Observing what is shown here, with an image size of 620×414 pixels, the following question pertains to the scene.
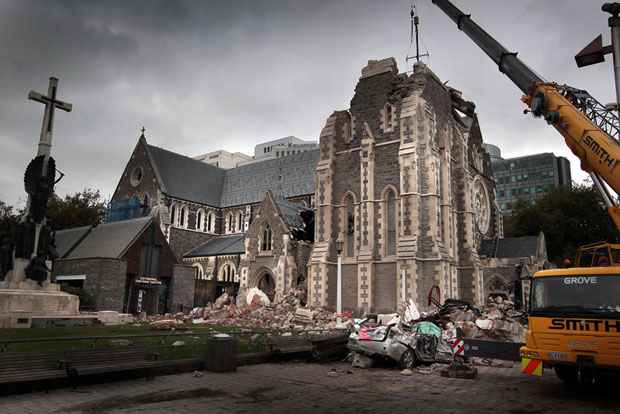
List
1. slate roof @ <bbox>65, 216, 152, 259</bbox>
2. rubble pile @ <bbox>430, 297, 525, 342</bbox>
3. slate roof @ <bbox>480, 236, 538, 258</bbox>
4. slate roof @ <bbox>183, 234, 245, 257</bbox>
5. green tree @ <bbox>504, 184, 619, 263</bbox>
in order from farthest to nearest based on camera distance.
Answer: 1. slate roof @ <bbox>183, 234, 245, 257</bbox>
2. green tree @ <bbox>504, 184, 619, 263</bbox>
3. slate roof @ <bbox>65, 216, 152, 259</bbox>
4. slate roof @ <bbox>480, 236, 538, 258</bbox>
5. rubble pile @ <bbox>430, 297, 525, 342</bbox>

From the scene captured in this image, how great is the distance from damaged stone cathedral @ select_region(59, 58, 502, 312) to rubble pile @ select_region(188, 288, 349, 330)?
1.04 metres

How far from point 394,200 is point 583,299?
56.7 ft

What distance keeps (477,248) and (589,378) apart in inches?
807

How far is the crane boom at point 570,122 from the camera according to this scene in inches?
488

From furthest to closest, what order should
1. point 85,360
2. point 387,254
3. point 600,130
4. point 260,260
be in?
point 260,260 → point 387,254 → point 600,130 → point 85,360

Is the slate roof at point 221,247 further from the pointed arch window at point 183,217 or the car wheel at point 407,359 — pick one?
the car wheel at point 407,359

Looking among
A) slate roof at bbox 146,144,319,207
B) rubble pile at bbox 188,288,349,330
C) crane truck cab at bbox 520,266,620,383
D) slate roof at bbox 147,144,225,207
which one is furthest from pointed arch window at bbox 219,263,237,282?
crane truck cab at bbox 520,266,620,383

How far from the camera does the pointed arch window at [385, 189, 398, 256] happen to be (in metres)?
25.9

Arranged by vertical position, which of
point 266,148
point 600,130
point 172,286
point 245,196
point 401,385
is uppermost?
point 266,148

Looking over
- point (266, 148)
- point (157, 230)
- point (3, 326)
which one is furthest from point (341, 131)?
point (266, 148)

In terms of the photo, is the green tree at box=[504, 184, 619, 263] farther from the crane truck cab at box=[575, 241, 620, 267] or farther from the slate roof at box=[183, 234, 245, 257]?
the crane truck cab at box=[575, 241, 620, 267]

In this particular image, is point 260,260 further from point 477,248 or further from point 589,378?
point 589,378

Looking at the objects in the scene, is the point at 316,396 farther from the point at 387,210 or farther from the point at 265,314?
the point at 387,210

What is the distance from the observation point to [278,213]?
3152 centimetres
